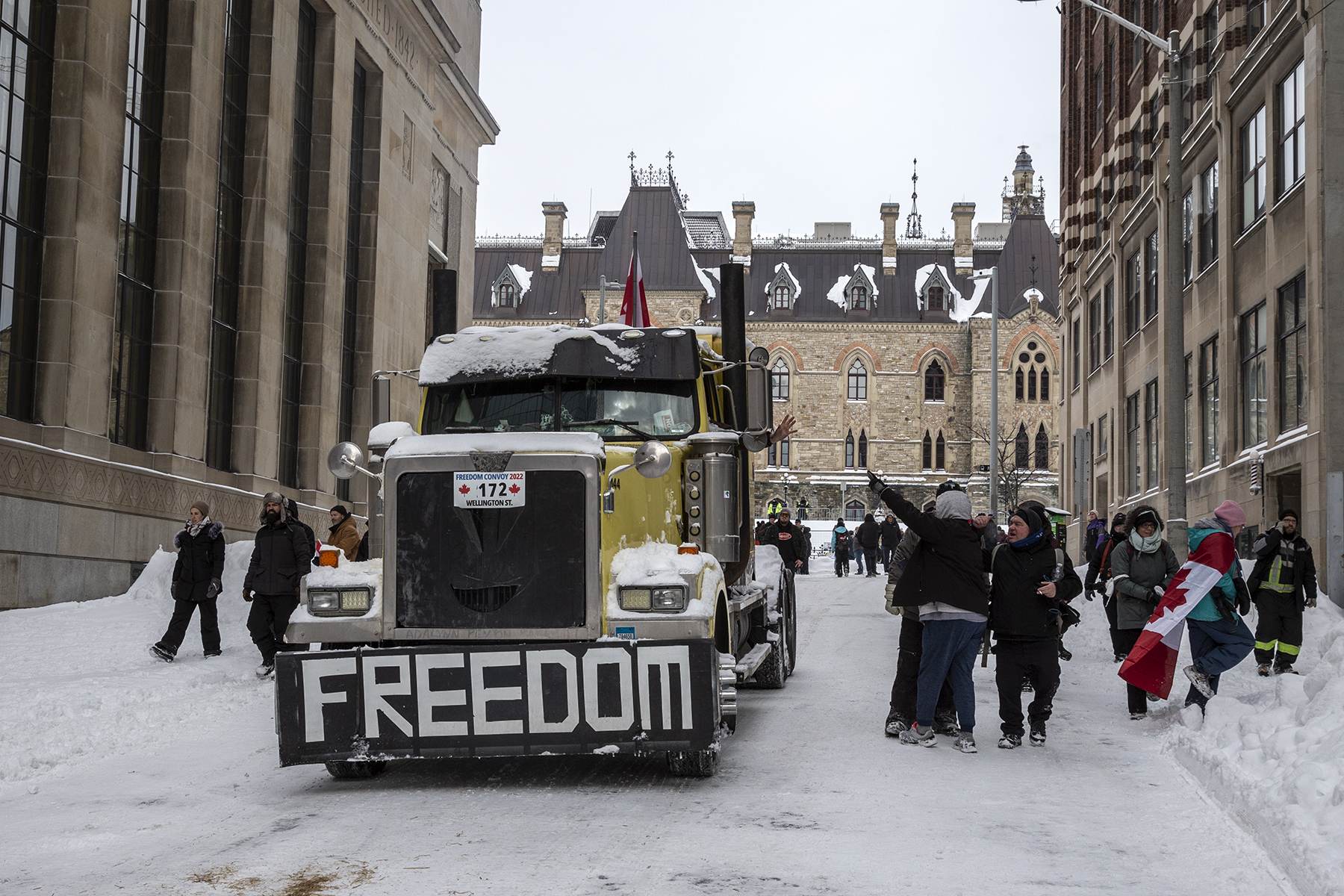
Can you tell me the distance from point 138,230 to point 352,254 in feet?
34.4

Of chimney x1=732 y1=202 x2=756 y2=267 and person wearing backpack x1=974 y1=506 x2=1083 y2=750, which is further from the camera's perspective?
chimney x1=732 y1=202 x2=756 y2=267

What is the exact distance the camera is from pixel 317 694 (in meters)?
8.16

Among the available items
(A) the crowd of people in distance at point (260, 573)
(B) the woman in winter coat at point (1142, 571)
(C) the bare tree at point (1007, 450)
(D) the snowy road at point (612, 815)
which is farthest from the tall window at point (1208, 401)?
(C) the bare tree at point (1007, 450)

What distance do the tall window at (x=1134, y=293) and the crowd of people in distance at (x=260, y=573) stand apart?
26.1m

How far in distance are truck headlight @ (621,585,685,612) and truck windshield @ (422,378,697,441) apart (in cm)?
155

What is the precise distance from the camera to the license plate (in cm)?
818

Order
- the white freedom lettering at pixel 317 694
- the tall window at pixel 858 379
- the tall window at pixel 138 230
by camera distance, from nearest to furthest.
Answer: the white freedom lettering at pixel 317 694
the tall window at pixel 138 230
the tall window at pixel 858 379

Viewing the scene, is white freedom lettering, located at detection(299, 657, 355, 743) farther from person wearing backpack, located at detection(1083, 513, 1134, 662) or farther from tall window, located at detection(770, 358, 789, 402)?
tall window, located at detection(770, 358, 789, 402)

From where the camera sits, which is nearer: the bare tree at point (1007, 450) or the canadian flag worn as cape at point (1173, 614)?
the canadian flag worn as cape at point (1173, 614)

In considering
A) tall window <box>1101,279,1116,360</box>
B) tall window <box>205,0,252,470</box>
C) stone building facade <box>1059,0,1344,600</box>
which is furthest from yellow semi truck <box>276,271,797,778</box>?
tall window <box>1101,279,1116,360</box>

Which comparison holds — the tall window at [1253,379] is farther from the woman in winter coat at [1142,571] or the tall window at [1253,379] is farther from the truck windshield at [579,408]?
the truck windshield at [579,408]

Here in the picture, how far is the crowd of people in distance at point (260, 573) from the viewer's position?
14.2 m

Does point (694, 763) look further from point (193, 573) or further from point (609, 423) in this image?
point (193, 573)

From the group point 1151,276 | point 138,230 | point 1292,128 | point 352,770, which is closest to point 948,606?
point 352,770
